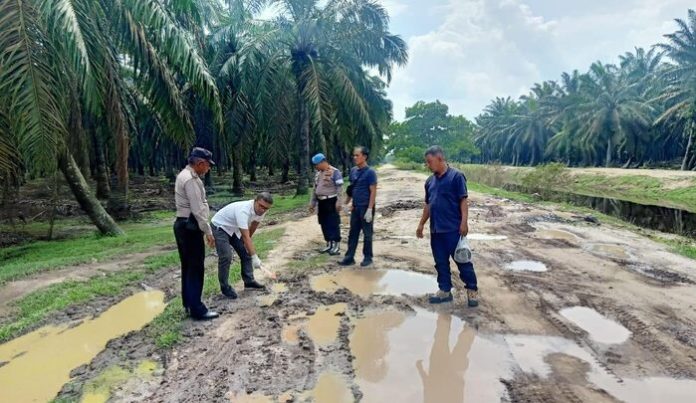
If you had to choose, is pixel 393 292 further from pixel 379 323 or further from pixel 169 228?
pixel 169 228

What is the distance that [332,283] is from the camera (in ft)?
21.2

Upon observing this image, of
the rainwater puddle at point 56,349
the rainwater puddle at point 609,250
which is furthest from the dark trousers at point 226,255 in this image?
the rainwater puddle at point 609,250

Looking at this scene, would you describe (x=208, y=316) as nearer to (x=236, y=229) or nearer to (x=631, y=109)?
(x=236, y=229)

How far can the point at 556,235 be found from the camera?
10.6 metres

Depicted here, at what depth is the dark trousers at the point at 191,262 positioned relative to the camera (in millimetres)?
4805

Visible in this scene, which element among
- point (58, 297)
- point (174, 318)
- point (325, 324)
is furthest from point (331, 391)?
point (58, 297)

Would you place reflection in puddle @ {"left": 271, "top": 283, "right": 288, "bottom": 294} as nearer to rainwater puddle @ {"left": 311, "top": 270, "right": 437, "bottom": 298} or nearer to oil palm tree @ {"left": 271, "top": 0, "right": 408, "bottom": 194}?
rainwater puddle @ {"left": 311, "top": 270, "right": 437, "bottom": 298}

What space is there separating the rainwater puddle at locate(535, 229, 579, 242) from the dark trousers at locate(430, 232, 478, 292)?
220 inches

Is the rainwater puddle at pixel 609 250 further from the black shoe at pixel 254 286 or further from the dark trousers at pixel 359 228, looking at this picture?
the black shoe at pixel 254 286

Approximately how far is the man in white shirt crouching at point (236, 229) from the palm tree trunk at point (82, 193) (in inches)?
251

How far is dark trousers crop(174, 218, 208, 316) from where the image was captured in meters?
4.80

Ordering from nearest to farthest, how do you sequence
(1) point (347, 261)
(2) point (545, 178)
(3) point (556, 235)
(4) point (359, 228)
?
(4) point (359, 228), (1) point (347, 261), (3) point (556, 235), (2) point (545, 178)

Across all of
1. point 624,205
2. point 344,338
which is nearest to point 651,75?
point 624,205

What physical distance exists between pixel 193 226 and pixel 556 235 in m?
8.47
